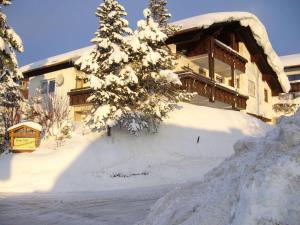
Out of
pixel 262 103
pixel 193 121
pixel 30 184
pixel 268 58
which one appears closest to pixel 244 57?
pixel 268 58

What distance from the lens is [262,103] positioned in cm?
3322

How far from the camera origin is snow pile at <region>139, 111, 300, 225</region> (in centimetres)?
349

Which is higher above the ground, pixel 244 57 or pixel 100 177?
pixel 244 57

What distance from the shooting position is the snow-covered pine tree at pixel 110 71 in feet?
53.9

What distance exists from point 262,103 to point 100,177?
2274 centimetres

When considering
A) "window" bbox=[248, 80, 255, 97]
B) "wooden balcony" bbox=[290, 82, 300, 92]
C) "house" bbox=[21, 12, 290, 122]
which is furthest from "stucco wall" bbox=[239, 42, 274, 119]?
"wooden balcony" bbox=[290, 82, 300, 92]

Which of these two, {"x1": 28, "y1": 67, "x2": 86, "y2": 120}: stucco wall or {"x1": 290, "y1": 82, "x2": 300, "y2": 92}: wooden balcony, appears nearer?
{"x1": 28, "y1": 67, "x2": 86, "y2": 120}: stucco wall

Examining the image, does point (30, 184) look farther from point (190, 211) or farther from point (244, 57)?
point (244, 57)

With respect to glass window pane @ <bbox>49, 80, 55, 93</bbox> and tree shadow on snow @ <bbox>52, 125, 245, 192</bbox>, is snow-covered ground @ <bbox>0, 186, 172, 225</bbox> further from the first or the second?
glass window pane @ <bbox>49, 80, 55, 93</bbox>

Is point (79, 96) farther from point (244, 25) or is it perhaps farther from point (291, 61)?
point (291, 61)

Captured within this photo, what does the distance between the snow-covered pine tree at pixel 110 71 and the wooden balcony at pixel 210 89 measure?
456 cm

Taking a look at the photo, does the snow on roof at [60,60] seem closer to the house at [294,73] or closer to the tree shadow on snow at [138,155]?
the tree shadow on snow at [138,155]

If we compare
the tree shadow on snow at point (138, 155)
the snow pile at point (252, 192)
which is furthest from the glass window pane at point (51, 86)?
the snow pile at point (252, 192)

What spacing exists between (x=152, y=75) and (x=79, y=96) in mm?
8961
